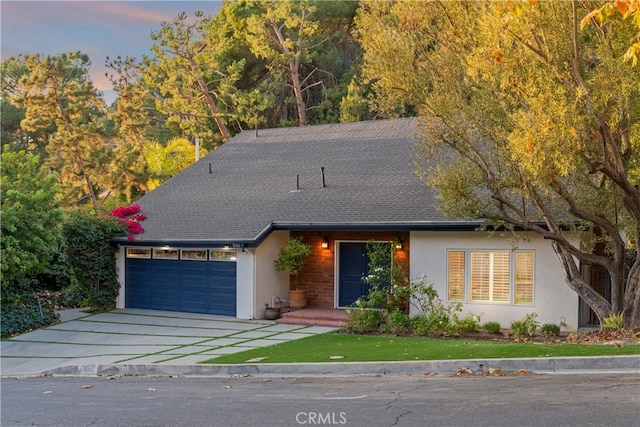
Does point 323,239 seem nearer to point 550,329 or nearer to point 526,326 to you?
point 526,326

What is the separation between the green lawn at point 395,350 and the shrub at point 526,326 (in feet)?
5.72

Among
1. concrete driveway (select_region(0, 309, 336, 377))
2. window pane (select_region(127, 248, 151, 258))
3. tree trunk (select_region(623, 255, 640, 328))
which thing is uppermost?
window pane (select_region(127, 248, 151, 258))

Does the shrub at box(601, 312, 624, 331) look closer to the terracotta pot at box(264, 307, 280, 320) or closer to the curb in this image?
the curb

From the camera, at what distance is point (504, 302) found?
62.6 ft

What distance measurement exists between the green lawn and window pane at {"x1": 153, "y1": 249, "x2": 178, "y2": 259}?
739 centimetres

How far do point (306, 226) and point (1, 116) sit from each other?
38531 mm

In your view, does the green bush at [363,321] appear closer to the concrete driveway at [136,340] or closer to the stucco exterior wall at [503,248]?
the concrete driveway at [136,340]

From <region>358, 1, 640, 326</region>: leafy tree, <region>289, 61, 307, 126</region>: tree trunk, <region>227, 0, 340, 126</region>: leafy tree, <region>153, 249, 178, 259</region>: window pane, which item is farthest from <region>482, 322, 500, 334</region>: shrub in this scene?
<region>289, 61, 307, 126</region>: tree trunk

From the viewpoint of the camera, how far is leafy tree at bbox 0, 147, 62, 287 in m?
20.5

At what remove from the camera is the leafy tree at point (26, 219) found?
67.4ft

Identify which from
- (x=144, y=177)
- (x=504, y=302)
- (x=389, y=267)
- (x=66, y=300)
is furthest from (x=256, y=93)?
(x=504, y=302)

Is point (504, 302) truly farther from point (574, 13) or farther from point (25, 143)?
point (25, 143)

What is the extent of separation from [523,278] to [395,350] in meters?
5.43

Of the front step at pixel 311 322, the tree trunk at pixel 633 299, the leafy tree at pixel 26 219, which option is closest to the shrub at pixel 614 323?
the tree trunk at pixel 633 299
